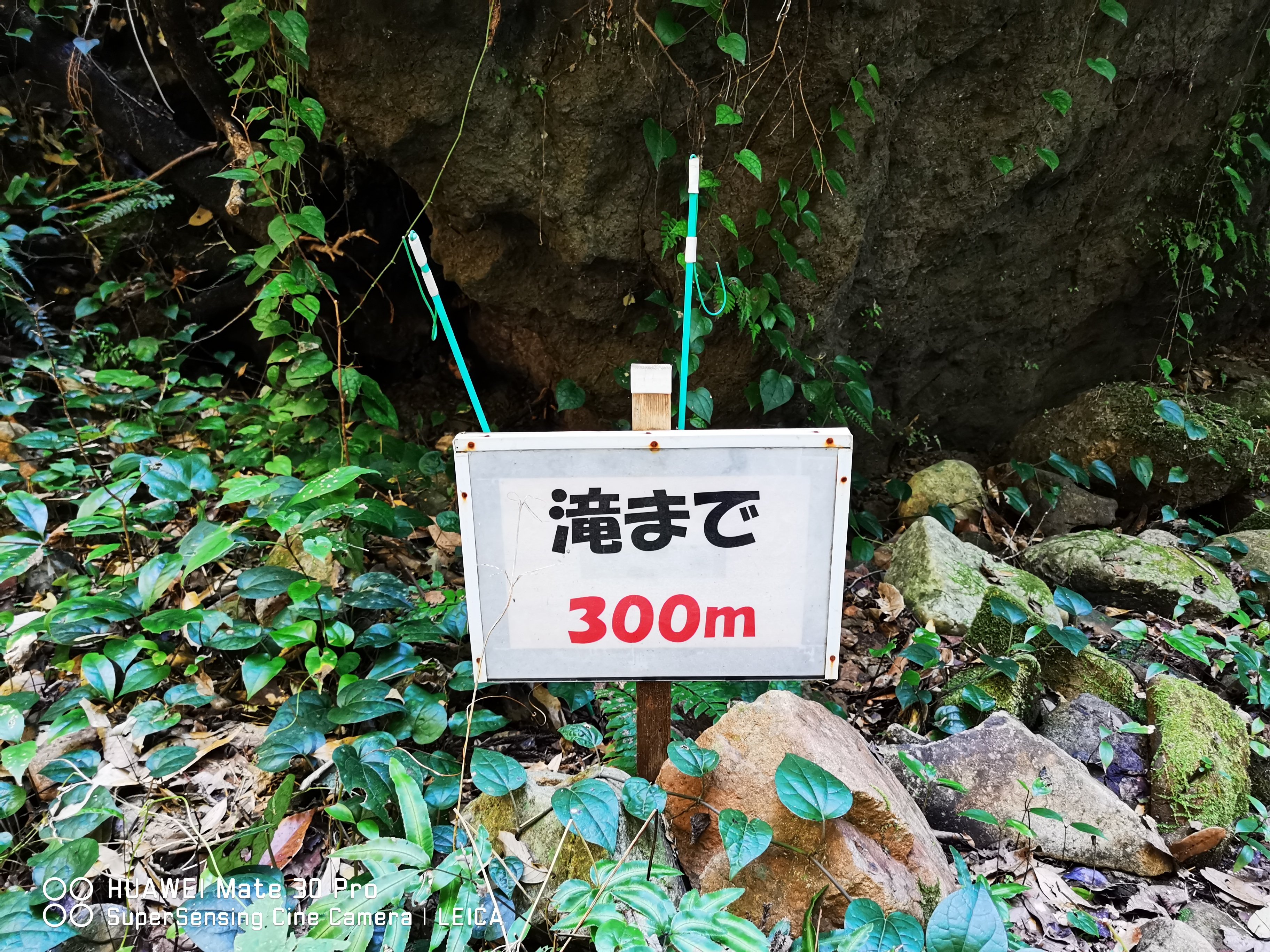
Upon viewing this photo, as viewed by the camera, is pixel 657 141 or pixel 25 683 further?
pixel 657 141

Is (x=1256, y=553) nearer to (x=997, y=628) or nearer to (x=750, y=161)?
(x=997, y=628)

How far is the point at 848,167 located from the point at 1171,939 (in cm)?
261

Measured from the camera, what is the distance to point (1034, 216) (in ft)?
12.0

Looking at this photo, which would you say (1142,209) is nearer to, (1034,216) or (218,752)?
(1034,216)

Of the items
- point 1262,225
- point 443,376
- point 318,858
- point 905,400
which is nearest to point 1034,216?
point 905,400

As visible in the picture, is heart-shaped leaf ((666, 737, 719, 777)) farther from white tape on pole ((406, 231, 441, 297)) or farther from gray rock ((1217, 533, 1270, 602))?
gray rock ((1217, 533, 1270, 602))

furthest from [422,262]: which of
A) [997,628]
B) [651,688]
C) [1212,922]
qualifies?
[1212,922]

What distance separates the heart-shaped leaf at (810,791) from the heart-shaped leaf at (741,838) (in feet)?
0.23

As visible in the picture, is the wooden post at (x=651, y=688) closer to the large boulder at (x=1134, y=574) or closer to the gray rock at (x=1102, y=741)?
the gray rock at (x=1102, y=741)

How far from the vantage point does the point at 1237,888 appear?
189 centimetres

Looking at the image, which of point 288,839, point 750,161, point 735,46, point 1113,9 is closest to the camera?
point 288,839

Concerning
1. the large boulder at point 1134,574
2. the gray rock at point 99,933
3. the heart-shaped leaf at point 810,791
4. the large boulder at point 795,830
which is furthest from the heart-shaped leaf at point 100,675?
the large boulder at point 1134,574

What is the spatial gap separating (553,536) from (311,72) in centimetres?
217

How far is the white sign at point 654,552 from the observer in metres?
→ 1.43
